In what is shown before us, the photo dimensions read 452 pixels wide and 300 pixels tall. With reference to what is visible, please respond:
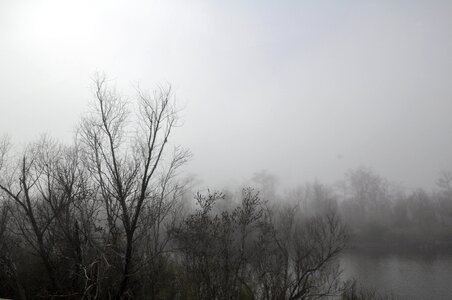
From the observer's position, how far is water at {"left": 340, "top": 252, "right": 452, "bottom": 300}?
64.0ft

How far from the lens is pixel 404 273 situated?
78.4ft

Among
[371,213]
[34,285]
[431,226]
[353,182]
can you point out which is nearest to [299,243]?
[34,285]

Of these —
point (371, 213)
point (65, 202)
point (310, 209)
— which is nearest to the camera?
point (65, 202)

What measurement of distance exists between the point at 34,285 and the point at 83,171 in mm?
4535

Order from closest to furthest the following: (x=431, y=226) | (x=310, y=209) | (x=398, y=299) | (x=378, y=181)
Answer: (x=398, y=299), (x=431, y=226), (x=310, y=209), (x=378, y=181)

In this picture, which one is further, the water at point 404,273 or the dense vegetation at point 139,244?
the water at point 404,273

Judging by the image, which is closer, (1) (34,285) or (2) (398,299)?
(1) (34,285)

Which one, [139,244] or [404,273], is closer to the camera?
[139,244]

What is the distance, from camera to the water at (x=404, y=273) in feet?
64.0

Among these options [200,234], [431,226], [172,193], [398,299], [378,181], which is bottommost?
[398,299]

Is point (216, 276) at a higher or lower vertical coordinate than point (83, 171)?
lower

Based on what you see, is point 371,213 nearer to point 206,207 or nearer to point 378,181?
point 378,181

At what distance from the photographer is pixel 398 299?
1725cm

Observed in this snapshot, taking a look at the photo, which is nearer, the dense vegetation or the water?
the dense vegetation
